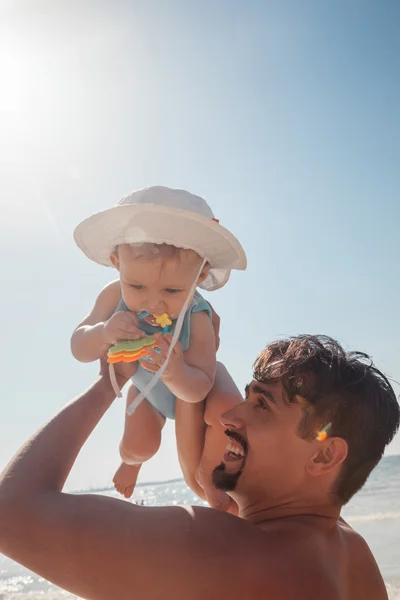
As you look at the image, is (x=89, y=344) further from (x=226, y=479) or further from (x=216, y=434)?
(x=226, y=479)

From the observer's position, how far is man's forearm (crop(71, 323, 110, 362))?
3215mm

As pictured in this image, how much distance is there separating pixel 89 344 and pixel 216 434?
95 centimetres

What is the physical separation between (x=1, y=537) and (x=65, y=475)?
1.11 ft

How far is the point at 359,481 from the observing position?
2.55m

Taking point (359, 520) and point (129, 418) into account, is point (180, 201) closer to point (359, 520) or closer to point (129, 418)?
point (129, 418)

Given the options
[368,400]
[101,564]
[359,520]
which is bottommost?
[359,520]

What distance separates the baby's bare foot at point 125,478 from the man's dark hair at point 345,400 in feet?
5.27

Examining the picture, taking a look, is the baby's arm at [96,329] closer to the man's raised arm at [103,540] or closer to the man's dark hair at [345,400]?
the man's dark hair at [345,400]

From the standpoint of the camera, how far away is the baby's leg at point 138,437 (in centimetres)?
360

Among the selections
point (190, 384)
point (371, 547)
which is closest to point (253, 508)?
point (190, 384)

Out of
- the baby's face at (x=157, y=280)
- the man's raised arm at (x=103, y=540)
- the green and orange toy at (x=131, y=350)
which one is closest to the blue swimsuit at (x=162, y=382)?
the baby's face at (x=157, y=280)

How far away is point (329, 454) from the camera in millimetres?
2426

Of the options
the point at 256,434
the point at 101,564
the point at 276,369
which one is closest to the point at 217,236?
the point at 276,369

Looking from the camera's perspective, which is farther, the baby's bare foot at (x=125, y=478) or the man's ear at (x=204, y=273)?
the baby's bare foot at (x=125, y=478)
